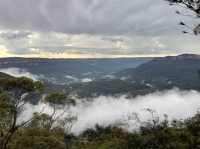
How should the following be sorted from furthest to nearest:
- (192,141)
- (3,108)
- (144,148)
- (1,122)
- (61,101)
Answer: (61,101)
(144,148)
(192,141)
(1,122)
(3,108)

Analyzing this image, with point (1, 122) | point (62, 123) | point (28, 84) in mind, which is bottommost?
point (62, 123)

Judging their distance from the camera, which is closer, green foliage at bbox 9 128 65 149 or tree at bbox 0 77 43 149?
tree at bbox 0 77 43 149

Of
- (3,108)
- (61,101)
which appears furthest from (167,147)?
(3,108)

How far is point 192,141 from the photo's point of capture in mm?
39281

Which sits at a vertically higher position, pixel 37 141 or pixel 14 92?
pixel 14 92

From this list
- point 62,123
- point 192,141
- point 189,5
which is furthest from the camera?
point 62,123

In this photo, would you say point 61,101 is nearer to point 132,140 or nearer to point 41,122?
point 41,122

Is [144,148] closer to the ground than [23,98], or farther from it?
closer to the ground

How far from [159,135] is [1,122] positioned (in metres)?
18.3

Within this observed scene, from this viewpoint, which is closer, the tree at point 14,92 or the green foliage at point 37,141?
the tree at point 14,92

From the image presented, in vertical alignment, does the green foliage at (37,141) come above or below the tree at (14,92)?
below

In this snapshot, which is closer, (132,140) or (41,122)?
(132,140)

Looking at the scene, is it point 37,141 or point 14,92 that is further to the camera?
point 37,141

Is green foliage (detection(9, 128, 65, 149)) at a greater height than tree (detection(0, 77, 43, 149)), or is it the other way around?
tree (detection(0, 77, 43, 149))
